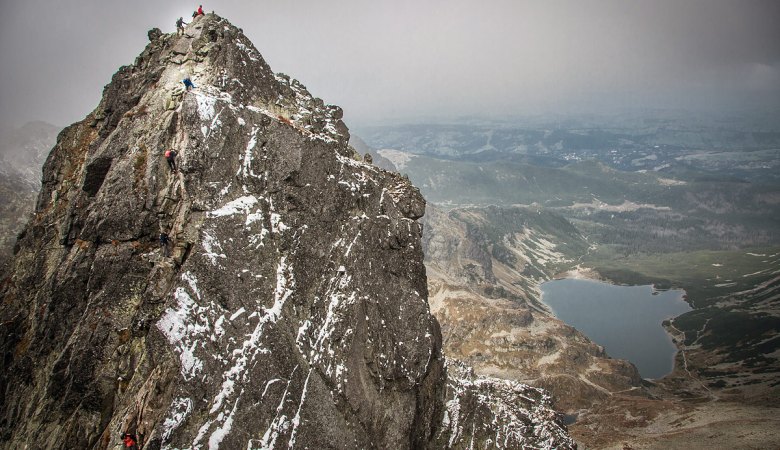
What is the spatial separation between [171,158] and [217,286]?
43.1 ft

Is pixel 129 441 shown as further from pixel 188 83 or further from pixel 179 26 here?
pixel 179 26

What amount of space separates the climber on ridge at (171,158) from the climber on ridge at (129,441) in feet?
76.1

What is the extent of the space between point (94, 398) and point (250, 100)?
32.7 meters

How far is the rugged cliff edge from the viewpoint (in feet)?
115

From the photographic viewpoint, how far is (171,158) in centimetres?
3894

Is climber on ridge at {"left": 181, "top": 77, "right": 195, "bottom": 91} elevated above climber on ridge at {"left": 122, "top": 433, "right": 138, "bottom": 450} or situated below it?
above

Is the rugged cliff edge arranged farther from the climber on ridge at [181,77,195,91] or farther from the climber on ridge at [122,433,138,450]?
the climber on ridge at [181,77,195,91]

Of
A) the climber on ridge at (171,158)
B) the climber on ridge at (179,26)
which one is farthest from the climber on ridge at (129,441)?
the climber on ridge at (179,26)

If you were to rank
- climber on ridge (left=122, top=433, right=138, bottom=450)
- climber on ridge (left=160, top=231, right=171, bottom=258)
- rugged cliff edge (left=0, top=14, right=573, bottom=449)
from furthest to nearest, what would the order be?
1. climber on ridge (left=160, top=231, right=171, bottom=258)
2. rugged cliff edge (left=0, top=14, right=573, bottom=449)
3. climber on ridge (left=122, top=433, right=138, bottom=450)

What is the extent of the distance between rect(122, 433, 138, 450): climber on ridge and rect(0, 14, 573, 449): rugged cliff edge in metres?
0.78

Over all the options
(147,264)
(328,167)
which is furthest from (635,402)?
(147,264)

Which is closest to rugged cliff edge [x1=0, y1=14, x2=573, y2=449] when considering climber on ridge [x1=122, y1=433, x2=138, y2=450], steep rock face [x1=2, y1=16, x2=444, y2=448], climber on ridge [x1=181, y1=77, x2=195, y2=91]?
steep rock face [x1=2, y1=16, x2=444, y2=448]

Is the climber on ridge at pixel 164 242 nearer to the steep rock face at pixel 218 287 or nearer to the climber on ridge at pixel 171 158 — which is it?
the steep rock face at pixel 218 287

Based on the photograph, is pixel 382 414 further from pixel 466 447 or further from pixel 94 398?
pixel 94 398
